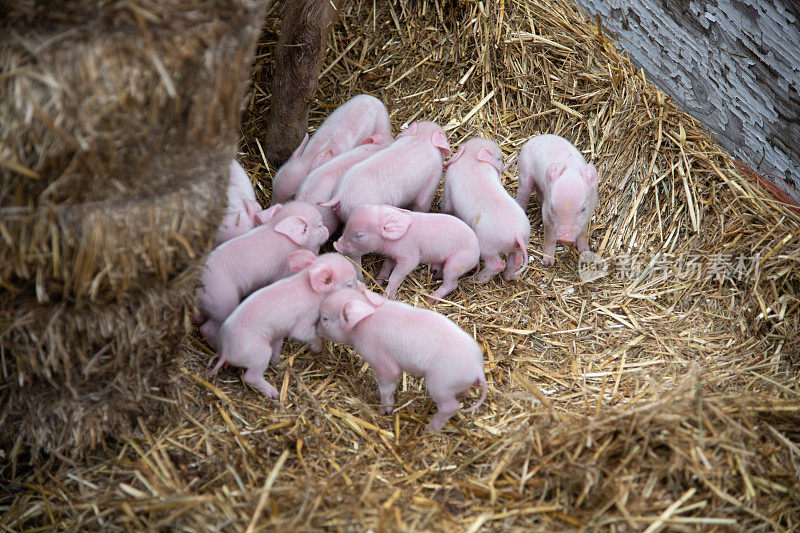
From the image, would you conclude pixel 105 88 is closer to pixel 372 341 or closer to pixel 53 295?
pixel 53 295

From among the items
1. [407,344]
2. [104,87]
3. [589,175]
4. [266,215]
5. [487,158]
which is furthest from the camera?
[487,158]

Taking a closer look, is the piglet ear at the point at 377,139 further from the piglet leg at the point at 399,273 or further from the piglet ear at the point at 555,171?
the piglet ear at the point at 555,171

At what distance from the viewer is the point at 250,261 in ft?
8.88

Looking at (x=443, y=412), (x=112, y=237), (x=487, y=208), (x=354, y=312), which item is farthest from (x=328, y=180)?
(x=112, y=237)

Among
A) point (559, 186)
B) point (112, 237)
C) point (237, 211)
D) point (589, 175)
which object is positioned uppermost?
point (589, 175)

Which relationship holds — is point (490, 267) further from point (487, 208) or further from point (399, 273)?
point (399, 273)

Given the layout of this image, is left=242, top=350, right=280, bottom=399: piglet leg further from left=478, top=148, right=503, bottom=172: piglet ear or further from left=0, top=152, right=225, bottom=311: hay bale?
left=478, top=148, right=503, bottom=172: piglet ear

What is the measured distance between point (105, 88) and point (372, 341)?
1.22 metres

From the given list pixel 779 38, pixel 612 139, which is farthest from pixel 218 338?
pixel 779 38

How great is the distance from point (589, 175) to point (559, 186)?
157mm

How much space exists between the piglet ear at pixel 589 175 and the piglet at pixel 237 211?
4.79 feet

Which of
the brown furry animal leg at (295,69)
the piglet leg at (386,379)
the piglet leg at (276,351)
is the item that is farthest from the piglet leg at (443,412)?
the brown furry animal leg at (295,69)

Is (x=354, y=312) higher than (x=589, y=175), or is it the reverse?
(x=589, y=175)

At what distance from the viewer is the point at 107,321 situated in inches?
75.8
